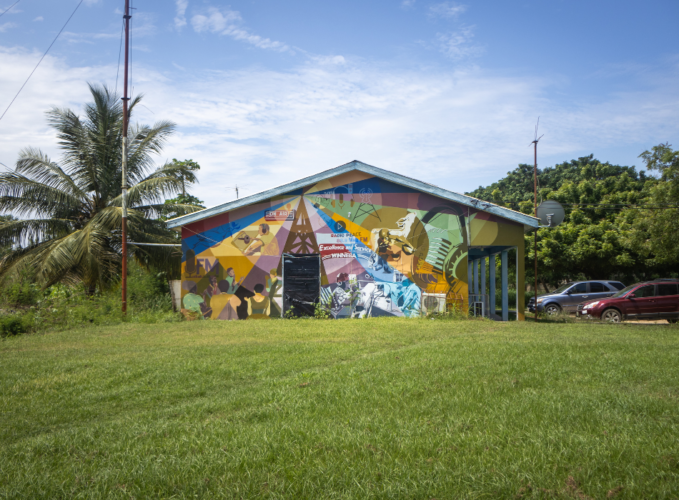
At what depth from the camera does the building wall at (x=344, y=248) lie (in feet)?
51.3

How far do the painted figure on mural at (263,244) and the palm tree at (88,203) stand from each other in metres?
6.63

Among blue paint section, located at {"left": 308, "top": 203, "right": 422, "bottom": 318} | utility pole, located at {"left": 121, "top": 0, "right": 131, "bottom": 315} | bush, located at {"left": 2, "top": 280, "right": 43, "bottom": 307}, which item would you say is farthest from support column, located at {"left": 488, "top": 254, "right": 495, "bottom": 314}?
bush, located at {"left": 2, "top": 280, "right": 43, "bottom": 307}

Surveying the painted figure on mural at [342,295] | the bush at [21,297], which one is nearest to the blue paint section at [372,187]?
the painted figure on mural at [342,295]

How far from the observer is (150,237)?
20656 millimetres

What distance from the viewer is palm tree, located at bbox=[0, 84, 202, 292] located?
18.2 meters

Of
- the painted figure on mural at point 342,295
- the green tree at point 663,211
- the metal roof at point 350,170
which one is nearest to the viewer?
the metal roof at point 350,170

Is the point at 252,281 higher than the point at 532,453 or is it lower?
higher

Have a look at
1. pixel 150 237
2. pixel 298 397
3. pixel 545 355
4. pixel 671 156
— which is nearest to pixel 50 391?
pixel 298 397

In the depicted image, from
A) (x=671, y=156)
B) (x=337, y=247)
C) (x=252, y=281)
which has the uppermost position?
(x=671, y=156)

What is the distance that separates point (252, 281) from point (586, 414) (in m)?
12.5

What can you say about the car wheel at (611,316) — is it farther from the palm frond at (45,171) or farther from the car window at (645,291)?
the palm frond at (45,171)

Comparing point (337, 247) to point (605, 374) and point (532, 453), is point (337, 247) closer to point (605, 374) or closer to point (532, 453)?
point (605, 374)

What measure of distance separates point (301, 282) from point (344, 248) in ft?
6.18

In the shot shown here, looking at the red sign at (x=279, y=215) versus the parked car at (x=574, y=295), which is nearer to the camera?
the red sign at (x=279, y=215)
